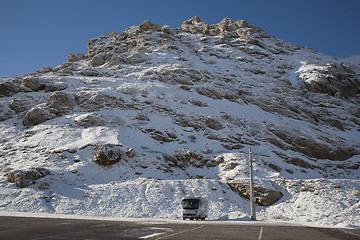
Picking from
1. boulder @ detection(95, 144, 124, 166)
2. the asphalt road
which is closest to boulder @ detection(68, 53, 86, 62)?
boulder @ detection(95, 144, 124, 166)

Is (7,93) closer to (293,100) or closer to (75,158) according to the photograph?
(75,158)

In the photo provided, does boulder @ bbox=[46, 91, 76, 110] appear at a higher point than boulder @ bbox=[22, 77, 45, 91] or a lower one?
lower

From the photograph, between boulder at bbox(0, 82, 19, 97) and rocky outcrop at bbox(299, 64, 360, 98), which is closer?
boulder at bbox(0, 82, 19, 97)

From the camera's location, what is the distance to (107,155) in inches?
1062

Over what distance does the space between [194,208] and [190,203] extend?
0.56 meters

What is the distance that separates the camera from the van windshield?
2011 centimetres

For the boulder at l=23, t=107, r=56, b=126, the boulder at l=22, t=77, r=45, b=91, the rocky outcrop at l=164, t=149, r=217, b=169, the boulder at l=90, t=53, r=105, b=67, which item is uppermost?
the boulder at l=90, t=53, r=105, b=67

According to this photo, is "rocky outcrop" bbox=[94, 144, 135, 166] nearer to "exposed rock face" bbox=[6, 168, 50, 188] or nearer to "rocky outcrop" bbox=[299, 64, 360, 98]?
Result: "exposed rock face" bbox=[6, 168, 50, 188]

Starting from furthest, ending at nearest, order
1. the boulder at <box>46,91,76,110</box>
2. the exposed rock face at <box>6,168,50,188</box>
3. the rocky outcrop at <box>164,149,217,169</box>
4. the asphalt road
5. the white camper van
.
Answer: the boulder at <box>46,91,76,110</box> < the rocky outcrop at <box>164,149,217,169</box> < the exposed rock face at <box>6,168,50,188</box> < the white camper van < the asphalt road

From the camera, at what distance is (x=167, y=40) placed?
84.2m

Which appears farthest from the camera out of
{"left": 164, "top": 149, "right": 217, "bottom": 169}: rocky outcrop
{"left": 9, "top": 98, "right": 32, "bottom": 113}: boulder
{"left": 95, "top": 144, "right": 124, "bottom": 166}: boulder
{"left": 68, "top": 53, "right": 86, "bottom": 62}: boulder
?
{"left": 68, "top": 53, "right": 86, "bottom": 62}: boulder

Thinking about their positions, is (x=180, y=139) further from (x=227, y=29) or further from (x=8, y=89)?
(x=227, y=29)

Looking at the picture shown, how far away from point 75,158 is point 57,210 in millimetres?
7488

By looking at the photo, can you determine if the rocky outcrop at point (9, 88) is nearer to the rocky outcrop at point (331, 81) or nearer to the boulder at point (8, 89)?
the boulder at point (8, 89)
